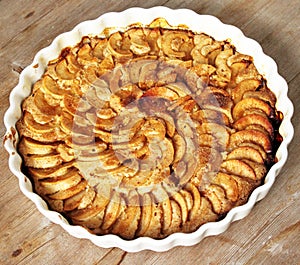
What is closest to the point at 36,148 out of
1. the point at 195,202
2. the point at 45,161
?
the point at 45,161

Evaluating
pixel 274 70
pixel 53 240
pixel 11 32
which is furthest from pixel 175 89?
pixel 11 32

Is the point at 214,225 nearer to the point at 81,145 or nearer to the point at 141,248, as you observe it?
the point at 141,248

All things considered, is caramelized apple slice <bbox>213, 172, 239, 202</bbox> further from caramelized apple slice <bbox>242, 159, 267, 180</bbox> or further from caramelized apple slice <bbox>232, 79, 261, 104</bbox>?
caramelized apple slice <bbox>232, 79, 261, 104</bbox>

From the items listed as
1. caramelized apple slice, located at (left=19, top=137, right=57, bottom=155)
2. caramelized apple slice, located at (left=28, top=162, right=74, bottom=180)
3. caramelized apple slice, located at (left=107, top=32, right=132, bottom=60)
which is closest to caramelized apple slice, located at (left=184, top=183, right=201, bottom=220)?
caramelized apple slice, located at (left=28, top=162, right=74, bottom=180)

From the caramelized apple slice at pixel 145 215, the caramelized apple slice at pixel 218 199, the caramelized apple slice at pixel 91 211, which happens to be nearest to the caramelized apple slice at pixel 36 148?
the caramelized apple slice at pixel 91 211

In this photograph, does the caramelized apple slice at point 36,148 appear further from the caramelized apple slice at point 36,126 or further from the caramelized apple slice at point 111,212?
the caramelized apple slice at point 111,212

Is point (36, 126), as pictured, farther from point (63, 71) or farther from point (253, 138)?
point (253, 138)

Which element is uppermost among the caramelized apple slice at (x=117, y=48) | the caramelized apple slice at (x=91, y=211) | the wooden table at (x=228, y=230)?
the caramelized apple slice at (x=117, y=48)
